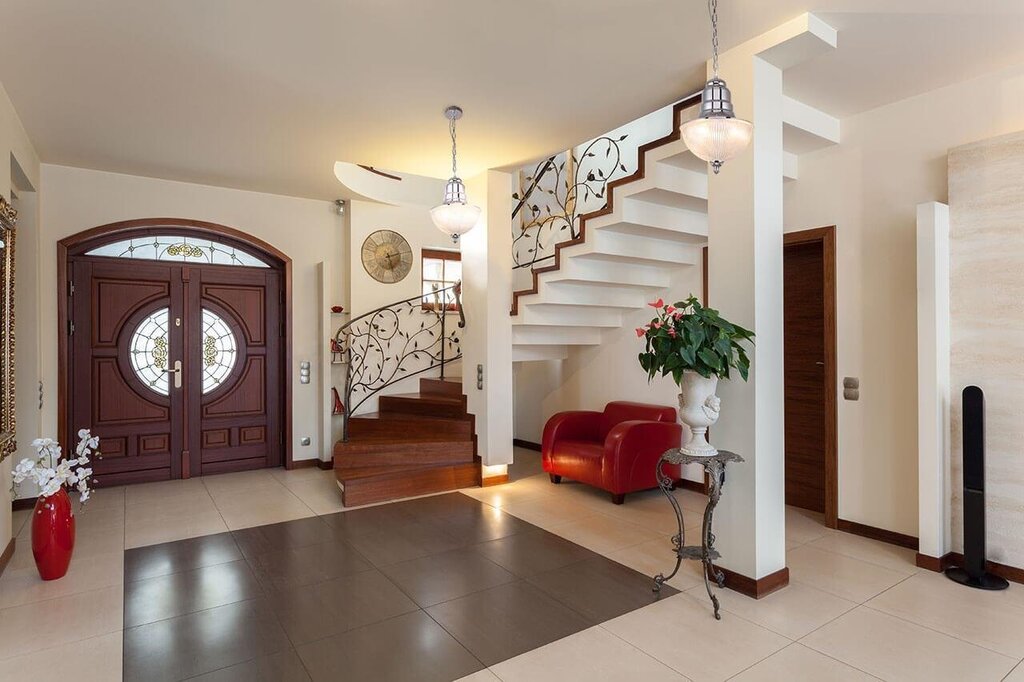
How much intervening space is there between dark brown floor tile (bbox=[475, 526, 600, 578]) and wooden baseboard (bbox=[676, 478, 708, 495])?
192cm

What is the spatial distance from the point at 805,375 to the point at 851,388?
530mm

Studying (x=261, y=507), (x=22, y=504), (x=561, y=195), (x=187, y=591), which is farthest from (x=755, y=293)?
(x=22, y=504)

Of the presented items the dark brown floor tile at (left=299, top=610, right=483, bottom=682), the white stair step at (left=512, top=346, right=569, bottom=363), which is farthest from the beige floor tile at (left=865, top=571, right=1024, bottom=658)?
the white stair step at (left=512, top=346, right=569, bottom=363)

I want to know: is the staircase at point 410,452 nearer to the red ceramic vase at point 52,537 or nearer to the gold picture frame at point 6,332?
the red ceramic vase at point 52,537

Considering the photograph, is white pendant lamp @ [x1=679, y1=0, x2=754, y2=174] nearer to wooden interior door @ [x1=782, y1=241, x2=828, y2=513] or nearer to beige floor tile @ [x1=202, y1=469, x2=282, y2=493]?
wooden interior door @ [x1=782, y1=241, x2=828, y2=513]

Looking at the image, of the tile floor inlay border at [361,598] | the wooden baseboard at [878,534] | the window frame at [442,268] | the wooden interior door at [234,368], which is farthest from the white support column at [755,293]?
the wooden interior door at [234,368]

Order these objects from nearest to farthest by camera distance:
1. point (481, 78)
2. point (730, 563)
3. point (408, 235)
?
point (730, 563)
point (481, 78)
point (408, 235)

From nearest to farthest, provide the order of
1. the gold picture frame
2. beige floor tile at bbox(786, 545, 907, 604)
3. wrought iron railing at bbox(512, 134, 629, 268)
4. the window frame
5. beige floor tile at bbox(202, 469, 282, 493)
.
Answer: beige floor tile at bbox(786, 545, 907, 604)
the gold picture frame
beige floor tile at bbox(202, 469, 282, 493)
wrought iron railing at bbox(512, 134, 629, 268)
the window frame

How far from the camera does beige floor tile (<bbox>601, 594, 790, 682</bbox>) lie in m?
2.53

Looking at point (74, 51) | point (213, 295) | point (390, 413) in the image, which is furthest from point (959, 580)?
point (213, 295)

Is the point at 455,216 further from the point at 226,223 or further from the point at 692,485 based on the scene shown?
the point at 692,485

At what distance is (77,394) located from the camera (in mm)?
5645

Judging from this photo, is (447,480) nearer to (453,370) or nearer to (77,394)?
(453,370)

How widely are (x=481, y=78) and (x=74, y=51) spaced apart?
94.2 inches
